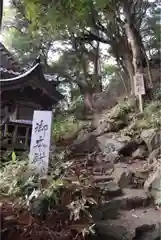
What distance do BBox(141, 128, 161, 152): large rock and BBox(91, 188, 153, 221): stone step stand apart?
879mm

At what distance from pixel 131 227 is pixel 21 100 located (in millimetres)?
1809

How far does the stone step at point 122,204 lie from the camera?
2033 mm

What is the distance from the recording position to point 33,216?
1592mm

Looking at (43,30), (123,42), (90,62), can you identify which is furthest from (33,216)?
(123,42)

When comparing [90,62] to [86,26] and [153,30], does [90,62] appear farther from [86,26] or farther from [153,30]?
[153,30]

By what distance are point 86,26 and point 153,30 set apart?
4.33 ft

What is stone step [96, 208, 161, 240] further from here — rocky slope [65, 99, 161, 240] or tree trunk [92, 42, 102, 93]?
tree trunk [92, 42, 102, 93]

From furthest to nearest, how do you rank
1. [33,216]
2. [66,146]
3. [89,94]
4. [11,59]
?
[89,94] → [66,146] → [11,59] → [33,216]

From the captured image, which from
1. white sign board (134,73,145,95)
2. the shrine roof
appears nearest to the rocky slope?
white sign board (134,73,145,95)

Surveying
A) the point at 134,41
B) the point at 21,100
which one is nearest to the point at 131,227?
the point at 21,100

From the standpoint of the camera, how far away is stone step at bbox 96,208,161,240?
180 cm

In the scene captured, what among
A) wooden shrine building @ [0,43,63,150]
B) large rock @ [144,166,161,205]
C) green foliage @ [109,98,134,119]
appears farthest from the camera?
green foliage @ [109,98,134,119]

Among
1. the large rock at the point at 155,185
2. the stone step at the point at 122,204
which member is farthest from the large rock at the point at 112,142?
the stone step at the point at 122,204

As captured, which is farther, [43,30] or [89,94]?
[89,94]
